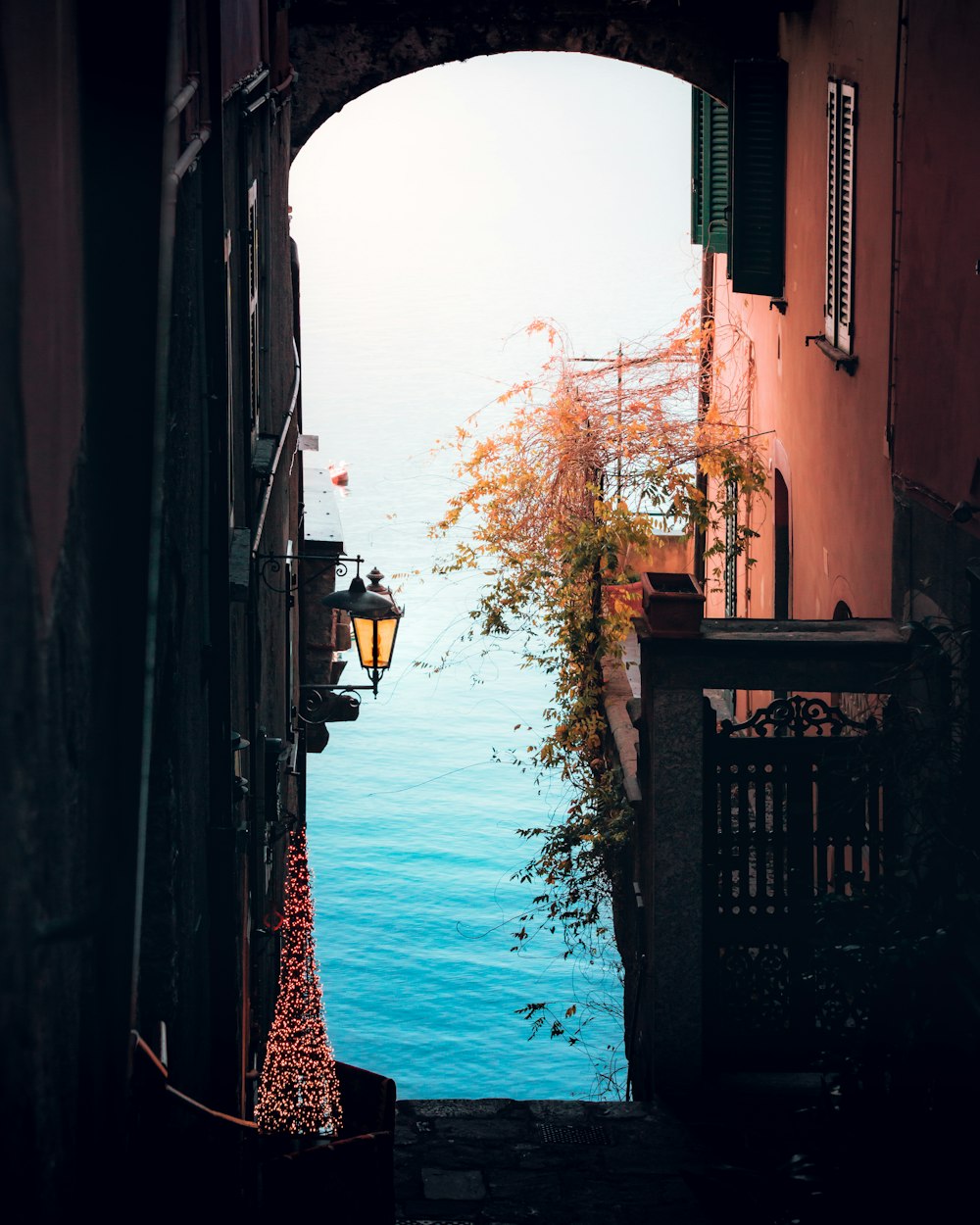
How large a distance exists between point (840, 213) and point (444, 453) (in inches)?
825

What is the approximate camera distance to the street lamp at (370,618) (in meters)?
8.98

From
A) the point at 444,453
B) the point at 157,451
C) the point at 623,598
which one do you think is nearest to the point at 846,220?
the point at 623,598

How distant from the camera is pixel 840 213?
10.2 meters

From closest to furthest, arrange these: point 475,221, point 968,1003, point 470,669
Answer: point 968,1003, point 470,669, point 475,221

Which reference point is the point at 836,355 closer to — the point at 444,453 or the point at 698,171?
the point at 698,171

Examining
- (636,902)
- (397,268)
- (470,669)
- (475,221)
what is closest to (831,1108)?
(636,902)

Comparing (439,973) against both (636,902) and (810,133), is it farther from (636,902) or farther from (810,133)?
(810,133)

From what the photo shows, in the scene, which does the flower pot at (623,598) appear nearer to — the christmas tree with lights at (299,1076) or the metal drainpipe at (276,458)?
the metal drainpipe at (276,458)

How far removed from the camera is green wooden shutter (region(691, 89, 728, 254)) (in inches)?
539

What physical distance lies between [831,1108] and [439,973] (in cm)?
684

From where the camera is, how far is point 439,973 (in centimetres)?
1256

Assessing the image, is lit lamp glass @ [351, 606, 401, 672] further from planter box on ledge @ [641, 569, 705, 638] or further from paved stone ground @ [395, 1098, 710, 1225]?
paved stone ground @ [395, 1098, 710, 1225]

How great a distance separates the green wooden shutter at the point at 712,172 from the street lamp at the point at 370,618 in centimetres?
584

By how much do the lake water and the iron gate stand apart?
10.7 feet
